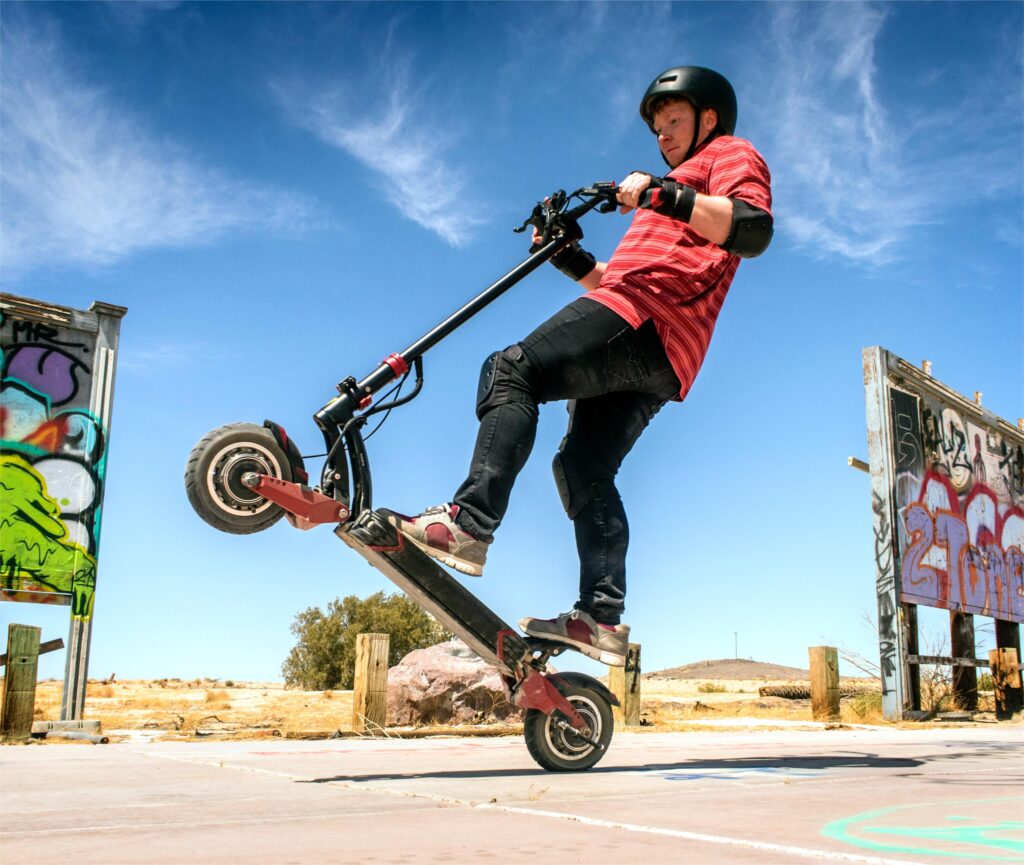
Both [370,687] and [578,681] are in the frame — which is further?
[370,687]

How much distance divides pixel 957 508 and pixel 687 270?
1253 cm

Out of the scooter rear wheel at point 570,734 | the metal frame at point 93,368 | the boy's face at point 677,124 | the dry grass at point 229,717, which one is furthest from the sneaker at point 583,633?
the metal frame at point 93,368

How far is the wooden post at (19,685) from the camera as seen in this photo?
22.2 ft

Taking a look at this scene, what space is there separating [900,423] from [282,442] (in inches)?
449

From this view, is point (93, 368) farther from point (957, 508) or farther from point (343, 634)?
point (343, 634)

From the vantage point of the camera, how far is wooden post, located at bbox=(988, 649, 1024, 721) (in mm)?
13609

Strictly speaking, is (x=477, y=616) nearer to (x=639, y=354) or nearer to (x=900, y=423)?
(x=639, y=354)

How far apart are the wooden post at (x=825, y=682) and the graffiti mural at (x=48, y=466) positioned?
24.2 ft

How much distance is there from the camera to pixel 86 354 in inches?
334

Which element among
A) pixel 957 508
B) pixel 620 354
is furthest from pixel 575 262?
pixel 957 508

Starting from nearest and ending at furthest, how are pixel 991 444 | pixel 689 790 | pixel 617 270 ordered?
pixel 689 790 < pixel 617 270 < pixel 991 444

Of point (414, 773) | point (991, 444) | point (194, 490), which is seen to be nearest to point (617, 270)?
point (194, 490)

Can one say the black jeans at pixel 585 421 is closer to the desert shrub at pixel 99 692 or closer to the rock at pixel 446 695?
the rock at pixel 446 695

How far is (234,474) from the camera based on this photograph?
9.39 feet
